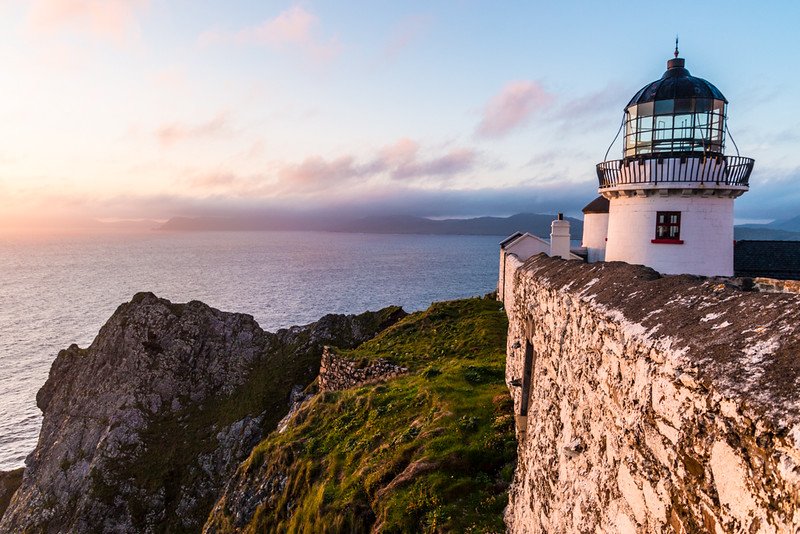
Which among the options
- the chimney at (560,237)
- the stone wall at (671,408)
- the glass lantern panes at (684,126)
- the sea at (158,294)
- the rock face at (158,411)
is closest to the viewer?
the stone wall at (671,408)

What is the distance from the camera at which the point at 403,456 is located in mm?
13492

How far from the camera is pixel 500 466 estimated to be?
12094mm

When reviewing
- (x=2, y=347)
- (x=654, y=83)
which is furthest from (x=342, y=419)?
(x=2, y=347)

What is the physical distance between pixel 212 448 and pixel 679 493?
32.6m

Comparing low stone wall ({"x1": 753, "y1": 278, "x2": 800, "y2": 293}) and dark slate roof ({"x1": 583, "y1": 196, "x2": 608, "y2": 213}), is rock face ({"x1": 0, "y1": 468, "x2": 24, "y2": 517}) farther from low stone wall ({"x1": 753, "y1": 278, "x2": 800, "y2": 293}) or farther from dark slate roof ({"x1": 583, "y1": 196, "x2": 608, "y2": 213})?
dark slate roof ({"x1": 583, "y1": 196, "x2": 608, "y2": 213})

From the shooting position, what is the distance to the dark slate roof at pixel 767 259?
32.3 metres

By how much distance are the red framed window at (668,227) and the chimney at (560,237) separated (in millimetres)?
7858

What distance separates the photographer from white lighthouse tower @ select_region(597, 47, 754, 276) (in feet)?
50.0

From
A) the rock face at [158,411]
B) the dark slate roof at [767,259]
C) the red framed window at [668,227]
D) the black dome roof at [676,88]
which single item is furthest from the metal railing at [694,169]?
the rock face at [158,411]

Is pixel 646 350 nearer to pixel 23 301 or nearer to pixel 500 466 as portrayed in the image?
pixel 500 466

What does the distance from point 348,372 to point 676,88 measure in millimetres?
20752

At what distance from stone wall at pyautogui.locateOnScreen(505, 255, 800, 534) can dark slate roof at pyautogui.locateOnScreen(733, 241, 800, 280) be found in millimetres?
33186

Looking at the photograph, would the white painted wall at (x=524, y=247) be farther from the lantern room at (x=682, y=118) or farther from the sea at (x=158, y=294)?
the sea at (x=158, y=294)

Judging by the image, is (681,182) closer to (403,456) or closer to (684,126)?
(684,126)
